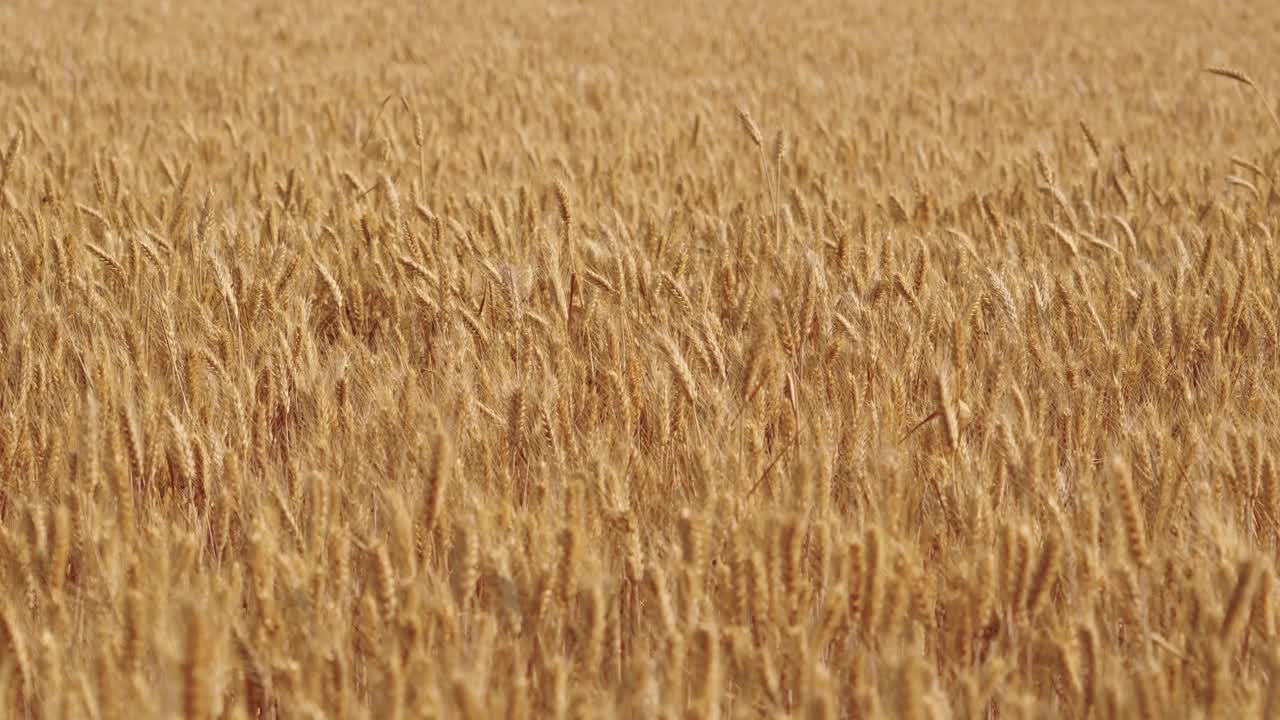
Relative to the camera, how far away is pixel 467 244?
2.76m

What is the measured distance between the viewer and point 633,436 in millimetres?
1982

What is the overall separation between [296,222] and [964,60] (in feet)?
19.7

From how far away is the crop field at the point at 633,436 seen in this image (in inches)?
49.8

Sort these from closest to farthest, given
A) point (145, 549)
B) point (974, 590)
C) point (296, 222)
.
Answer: point (974, 590), point (145, 549), point (296, 222)

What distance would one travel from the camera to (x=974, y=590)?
131 cm

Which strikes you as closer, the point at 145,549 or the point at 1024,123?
the point at 145,549

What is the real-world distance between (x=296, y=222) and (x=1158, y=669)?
96.0 inches

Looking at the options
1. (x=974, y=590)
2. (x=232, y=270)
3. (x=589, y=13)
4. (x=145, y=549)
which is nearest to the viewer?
(x=974, y=590)

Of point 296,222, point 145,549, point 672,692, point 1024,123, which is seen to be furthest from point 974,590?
point 1024,123

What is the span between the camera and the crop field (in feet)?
4.15

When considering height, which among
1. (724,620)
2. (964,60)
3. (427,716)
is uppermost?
(427,716)

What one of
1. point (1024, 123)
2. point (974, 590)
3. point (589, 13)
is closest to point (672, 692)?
point (974, 590)

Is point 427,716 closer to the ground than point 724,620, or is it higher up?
higher up

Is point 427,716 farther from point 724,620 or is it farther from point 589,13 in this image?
point 589,13
